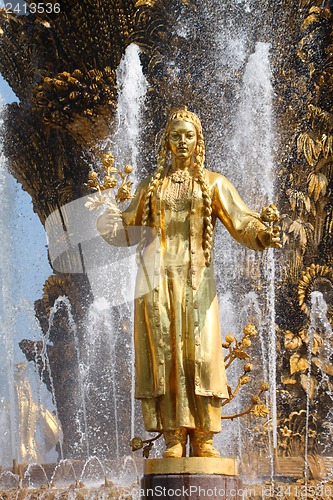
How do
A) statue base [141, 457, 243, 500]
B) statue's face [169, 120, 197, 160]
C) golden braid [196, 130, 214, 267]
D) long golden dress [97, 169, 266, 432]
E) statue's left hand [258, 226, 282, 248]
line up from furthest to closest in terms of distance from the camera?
statue's face [169, 120, 197, 160], golden braid [196, 130, 214, 267], statue's left hand [258, 226, 282, 248], long golden dress [97, 169, 266, 432], statue base [141, 457, 243, 500]

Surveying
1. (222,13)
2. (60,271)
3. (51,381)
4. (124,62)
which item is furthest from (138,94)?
(51,381)

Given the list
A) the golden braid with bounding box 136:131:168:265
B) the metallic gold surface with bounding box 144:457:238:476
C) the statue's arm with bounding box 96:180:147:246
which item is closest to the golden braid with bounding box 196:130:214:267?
the golden braid with bounding box 136:131:168:265

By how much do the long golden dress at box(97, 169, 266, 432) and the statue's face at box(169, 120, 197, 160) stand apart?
15cm

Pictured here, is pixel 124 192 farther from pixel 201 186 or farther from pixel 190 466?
pixel 190 466

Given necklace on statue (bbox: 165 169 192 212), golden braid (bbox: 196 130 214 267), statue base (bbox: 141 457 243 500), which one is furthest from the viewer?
necklace on statue (bbox: 165 169 192 212)

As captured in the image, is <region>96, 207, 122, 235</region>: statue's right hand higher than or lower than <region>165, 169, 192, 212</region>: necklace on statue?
lower

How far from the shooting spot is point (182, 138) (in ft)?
19.6

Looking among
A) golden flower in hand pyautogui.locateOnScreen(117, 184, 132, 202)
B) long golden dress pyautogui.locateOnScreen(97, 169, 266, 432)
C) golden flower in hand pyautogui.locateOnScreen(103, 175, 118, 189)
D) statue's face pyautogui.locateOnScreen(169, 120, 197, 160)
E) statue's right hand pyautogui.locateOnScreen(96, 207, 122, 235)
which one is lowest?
long golden dress pyautogui.locateOnScreen(97, 169, 266, 432)

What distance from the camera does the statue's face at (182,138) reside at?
235 inches

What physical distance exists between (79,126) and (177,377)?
723cm

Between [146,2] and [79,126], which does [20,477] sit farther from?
[146,2]

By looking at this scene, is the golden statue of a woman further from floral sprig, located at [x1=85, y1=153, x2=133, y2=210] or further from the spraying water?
the spraying water

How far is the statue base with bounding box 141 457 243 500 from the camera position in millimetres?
5223

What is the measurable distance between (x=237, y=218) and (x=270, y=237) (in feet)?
1.00
